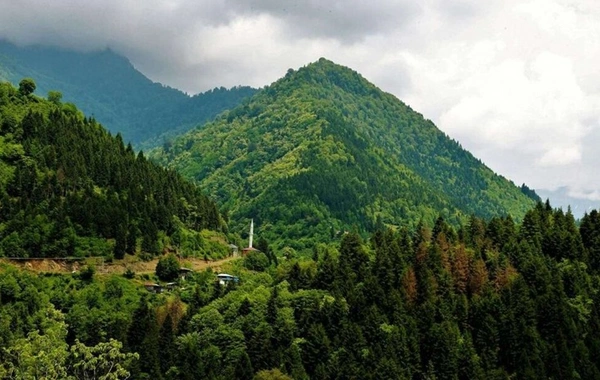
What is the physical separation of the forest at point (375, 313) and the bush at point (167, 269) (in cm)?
650

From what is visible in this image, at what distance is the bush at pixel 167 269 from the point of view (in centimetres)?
12912

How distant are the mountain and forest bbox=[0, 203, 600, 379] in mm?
8307

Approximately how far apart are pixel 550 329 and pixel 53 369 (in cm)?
6831

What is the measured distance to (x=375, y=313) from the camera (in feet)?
333

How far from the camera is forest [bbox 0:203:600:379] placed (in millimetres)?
96000

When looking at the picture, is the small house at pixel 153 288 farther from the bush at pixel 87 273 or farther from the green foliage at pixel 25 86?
the green foliage at pixel 25 86

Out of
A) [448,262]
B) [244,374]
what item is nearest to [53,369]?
[244,374]

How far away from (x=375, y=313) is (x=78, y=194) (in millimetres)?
62317

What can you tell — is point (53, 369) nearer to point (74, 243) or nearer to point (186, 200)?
point (74, 243)

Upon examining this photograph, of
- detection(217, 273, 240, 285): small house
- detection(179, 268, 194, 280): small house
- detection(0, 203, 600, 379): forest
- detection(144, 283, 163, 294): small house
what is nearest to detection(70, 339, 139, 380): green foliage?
detection(0, 203, 600, 379): forest

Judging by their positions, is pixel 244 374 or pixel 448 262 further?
pixel 448 262

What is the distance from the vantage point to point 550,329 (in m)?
102

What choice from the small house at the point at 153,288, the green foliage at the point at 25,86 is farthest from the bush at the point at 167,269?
the green foliage at the point at 25,86

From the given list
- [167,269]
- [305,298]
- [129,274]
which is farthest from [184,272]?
[305,298]
